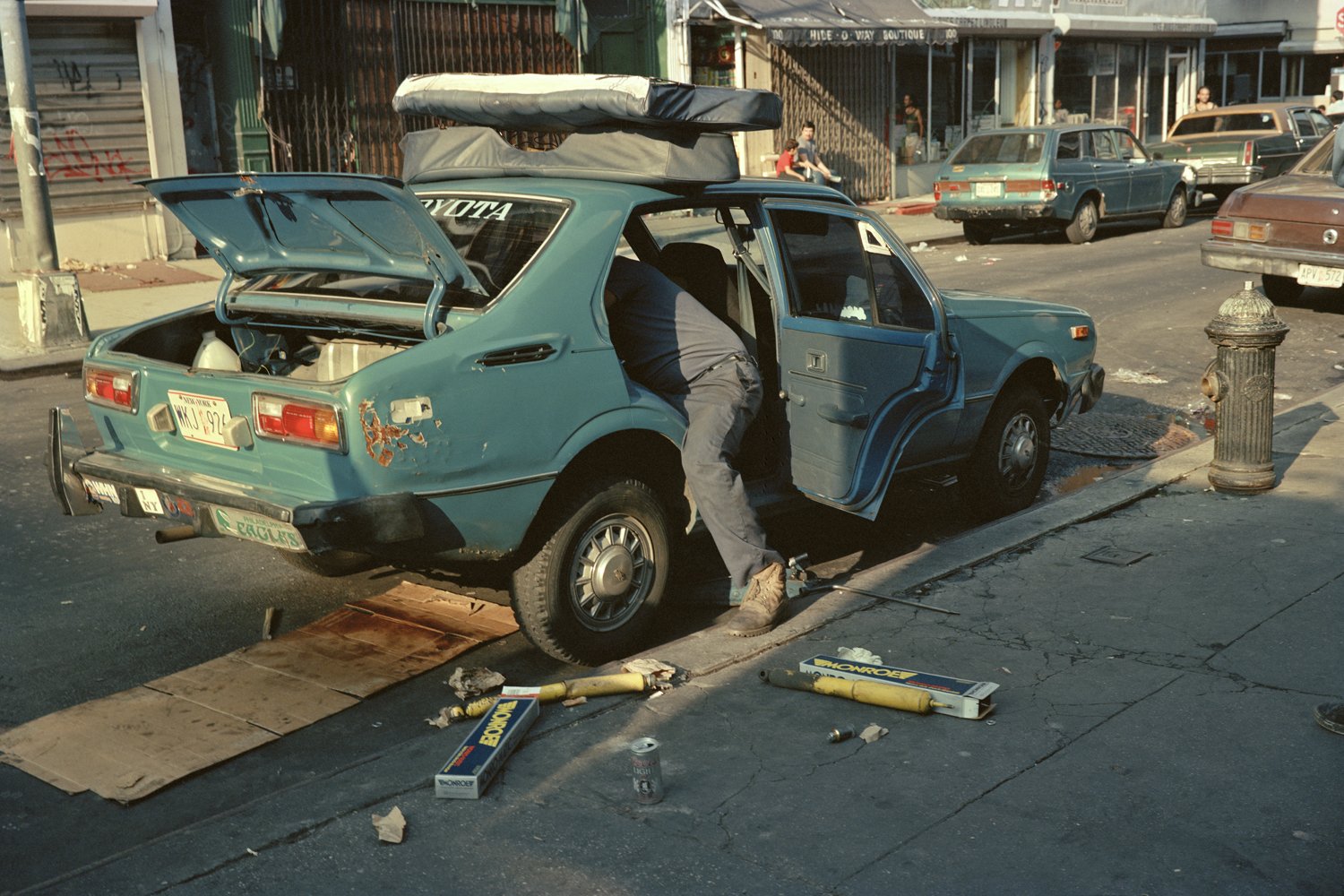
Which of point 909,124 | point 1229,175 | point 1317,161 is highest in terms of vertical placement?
point 909,124

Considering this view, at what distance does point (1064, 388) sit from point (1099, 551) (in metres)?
1.26

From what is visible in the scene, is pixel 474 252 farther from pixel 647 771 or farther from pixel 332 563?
pixel 647 771

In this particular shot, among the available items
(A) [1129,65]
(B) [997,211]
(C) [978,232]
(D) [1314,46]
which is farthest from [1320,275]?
(D) [1314,46]

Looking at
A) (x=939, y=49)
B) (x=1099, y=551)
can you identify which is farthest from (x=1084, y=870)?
(x=939, y=49)

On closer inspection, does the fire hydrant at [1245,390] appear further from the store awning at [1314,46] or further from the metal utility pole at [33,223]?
the store awning at [1314,46]

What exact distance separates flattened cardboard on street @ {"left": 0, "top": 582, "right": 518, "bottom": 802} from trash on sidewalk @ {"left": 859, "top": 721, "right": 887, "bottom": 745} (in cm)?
170

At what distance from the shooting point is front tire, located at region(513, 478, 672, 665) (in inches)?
192

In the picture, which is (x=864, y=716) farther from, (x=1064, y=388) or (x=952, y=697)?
(x=1064, y=388)

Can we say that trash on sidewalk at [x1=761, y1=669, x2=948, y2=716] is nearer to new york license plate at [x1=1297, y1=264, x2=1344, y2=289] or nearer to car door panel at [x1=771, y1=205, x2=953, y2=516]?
car door panel at [x1=771, y1=205, x2=953, y2=516]

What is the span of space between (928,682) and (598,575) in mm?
1258

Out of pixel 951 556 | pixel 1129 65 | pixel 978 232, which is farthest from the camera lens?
pixel 1129 65

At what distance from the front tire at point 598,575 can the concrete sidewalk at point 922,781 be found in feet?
0.70

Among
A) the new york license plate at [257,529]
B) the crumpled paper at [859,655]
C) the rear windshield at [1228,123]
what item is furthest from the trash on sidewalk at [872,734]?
the rear windshield at [1228,123]

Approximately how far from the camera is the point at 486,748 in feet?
13.4
